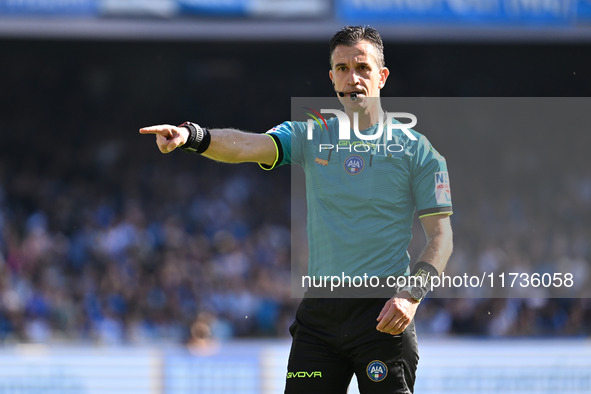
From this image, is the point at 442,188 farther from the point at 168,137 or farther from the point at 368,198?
the point at 168,137

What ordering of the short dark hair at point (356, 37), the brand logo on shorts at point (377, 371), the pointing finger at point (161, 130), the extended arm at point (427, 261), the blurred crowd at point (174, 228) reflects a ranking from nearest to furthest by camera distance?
the pointing finger at point (161, 130) < the extended arm at point (427, 261) < the brand logo on shorts at point (377, 371) < the short dark hair at point (356, 37) < the blurred crowd at point (174, 228)

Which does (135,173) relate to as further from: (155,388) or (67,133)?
(155,388)

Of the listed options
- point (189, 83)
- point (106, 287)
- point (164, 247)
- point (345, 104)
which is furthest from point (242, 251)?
point (345, 104)

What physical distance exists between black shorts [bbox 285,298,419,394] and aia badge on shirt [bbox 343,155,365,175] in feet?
1.95

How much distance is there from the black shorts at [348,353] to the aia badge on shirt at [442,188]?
53 centimetres

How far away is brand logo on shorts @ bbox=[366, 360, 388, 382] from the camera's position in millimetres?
3768

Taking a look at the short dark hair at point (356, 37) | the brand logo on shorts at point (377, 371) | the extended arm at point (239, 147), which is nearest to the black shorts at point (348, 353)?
the brand logo on shorts at point (377, 371)

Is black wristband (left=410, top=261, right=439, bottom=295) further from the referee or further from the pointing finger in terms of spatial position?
the pointing finger

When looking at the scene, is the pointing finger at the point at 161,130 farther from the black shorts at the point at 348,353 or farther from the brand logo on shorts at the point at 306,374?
the brand logo on shorts at the point at 306,374

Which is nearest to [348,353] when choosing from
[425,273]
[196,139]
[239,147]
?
[425,273]

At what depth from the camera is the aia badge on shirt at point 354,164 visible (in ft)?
13.0

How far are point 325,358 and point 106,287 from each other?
967 cm

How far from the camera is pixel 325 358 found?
3.86m

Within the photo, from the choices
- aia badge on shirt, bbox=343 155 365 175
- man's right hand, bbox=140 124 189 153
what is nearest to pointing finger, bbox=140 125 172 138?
man's right hand, bbox=140 124 189 153
